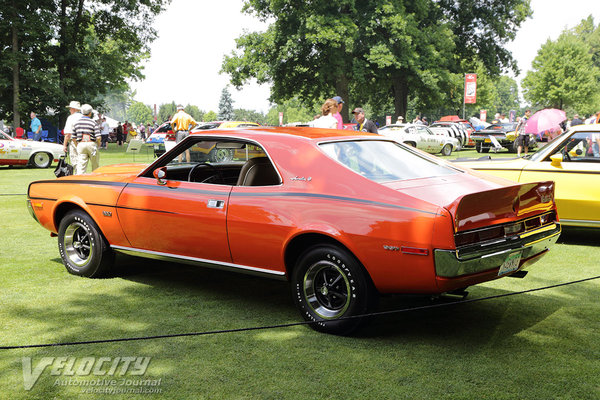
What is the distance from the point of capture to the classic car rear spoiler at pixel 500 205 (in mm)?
4098

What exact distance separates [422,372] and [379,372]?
265 millimetres

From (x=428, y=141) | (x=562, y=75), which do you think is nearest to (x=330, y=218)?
(x=428, y=141)

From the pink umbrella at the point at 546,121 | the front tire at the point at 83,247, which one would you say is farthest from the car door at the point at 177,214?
the pink umbrella at the point at 546,121

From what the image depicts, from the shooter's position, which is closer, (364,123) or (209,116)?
(364,123)

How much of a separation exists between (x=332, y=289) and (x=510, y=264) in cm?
127

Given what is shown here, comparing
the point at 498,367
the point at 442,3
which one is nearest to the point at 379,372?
the point at 498,367

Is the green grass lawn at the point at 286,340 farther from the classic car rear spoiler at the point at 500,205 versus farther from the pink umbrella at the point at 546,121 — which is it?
the pink umbrella at the point at 546,121

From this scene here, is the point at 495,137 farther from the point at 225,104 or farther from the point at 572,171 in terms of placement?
the point at 225,104

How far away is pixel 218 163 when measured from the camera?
632cm

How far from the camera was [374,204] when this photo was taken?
4.34 metres

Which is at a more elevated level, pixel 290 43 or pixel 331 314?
pixel 290 43

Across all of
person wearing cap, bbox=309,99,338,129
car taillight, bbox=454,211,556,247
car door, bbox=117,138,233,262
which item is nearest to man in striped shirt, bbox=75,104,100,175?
person wearing cap, bbox=309,99,338,129

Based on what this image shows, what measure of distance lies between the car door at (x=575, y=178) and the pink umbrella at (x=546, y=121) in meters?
5.29

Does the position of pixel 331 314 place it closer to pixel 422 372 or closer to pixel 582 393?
pixel 422 372
